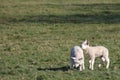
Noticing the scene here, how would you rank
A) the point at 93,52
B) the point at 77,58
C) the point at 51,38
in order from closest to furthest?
the point at 77,58 → the point at 93,52 → the point at 51,38

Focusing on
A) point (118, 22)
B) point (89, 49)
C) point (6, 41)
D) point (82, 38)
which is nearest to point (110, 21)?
point (118, 22)

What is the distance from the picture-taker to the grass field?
12.2 metres

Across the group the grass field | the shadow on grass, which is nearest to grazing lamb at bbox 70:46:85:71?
the grass field

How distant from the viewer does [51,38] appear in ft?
71.8

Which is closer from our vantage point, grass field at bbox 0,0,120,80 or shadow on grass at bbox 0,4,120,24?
grass field at bbox 0,0,120,80

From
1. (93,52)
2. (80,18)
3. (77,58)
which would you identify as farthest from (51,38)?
(77,58)

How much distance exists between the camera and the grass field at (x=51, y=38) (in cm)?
1220

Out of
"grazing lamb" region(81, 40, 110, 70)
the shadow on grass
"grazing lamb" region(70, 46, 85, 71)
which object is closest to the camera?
"grazing lamb" region(70, 46, 85, 71)

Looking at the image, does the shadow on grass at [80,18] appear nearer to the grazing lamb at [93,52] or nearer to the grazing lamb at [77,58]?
the grazing lamb at [93,52]

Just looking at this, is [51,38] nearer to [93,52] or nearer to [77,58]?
[93,52]

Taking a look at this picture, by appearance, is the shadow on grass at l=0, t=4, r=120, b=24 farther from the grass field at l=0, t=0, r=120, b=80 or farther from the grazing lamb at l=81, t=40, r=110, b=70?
the grazing lamb at l=81, t=40, r=110, b=70

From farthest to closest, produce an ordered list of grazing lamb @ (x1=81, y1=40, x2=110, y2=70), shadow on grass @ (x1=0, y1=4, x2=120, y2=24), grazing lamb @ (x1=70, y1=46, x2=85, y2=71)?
shadow on grass @ (x1=0, y1=4, x2=120, y2=24), grazing lamb @ (x1=81, y1=40, x2=110, y2=70), grazing lamb @ (x1=70, y1=46, x2=85, y2=71)

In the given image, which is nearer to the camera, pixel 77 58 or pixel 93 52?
pixel 77 58

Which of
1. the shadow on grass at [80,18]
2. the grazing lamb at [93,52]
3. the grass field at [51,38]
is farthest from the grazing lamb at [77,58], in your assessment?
the shadow on grass at [80,18]
